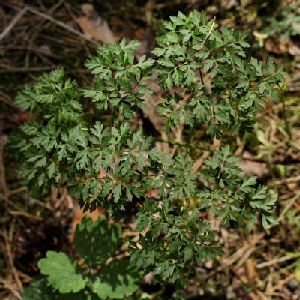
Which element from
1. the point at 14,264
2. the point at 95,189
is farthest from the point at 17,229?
the point at 95,189

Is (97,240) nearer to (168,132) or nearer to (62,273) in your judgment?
(62,273)

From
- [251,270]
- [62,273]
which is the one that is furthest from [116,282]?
[251,270]

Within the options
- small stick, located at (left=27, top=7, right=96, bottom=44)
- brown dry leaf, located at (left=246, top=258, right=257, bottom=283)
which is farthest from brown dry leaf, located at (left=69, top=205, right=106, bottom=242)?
small stick, located at (left=27, top=7, right=96, bottom=44)

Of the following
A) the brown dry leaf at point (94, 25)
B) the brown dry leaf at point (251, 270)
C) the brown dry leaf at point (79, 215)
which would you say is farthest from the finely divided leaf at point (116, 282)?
the brown dry leaf at point (94, 25)

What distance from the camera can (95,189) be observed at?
220 cm

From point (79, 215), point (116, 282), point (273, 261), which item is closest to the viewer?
point (116, 282)

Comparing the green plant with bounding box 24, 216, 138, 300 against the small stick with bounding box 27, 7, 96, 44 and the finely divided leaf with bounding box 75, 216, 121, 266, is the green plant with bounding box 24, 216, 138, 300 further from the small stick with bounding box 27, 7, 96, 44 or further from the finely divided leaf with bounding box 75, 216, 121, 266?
the small stick with bounding box 27, 7, 96, 44

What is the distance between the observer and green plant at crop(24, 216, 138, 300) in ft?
8.60

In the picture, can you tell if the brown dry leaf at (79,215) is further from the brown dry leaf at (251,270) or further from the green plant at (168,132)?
the brown dry leaf at (251,270)

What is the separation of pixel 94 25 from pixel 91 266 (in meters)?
1.77

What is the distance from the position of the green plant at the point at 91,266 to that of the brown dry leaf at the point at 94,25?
1.42 m

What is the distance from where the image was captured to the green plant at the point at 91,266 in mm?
2621

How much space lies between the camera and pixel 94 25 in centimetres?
350

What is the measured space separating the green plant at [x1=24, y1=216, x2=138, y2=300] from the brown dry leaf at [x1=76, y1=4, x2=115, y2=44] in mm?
1423
